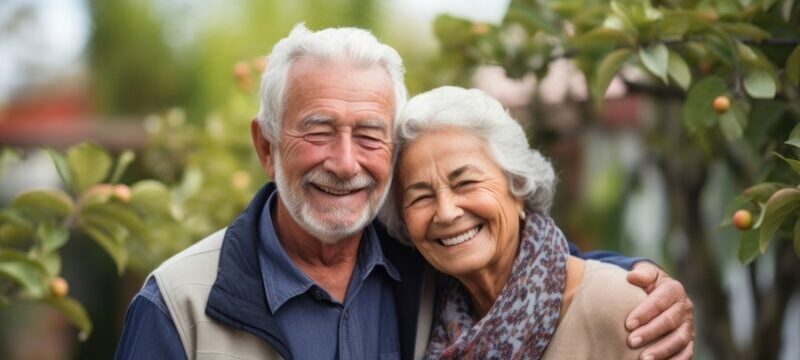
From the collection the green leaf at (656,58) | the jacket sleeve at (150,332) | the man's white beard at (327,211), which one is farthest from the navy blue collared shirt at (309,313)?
the green leaf at (656,58)

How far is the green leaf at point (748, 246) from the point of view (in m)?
2.66

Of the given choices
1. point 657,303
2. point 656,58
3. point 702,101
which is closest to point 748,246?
point 657,303

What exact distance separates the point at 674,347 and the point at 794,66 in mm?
804

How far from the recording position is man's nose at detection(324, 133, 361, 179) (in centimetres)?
256

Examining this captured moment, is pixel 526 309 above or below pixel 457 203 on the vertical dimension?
below

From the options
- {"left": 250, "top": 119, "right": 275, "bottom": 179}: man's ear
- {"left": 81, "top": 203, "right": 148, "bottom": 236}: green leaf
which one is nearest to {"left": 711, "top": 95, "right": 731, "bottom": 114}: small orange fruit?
{"left": 250, "top": 119, "right": 275, "bottom": 179}: man's ear

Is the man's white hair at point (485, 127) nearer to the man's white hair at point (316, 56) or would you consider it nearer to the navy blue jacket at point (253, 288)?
the man's white hair at point (316, 56)

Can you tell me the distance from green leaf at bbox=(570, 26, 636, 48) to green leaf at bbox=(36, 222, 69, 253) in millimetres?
1539

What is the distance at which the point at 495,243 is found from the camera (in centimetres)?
262

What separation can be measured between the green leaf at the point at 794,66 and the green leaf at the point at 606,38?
39 cm

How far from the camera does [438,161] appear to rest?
2.61 meters

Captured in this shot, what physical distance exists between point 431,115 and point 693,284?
8.37 ft

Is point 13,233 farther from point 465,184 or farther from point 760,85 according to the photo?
point 760,85

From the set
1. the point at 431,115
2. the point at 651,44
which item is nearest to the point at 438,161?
the point at 431,115
